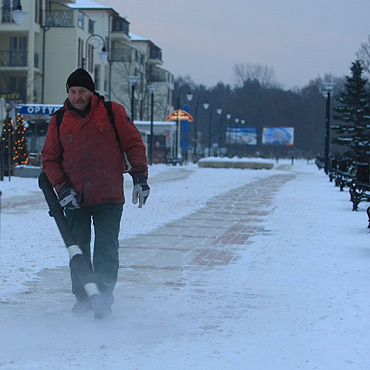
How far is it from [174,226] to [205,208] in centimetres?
374

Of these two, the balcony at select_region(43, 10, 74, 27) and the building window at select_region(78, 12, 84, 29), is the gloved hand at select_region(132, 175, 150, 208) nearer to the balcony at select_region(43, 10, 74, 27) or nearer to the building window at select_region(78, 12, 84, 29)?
the balcony at select_region(43, 10, 74, 27)

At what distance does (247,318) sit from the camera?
520 centimetres

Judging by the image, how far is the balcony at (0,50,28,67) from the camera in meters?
49.9

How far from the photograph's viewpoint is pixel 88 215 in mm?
5277

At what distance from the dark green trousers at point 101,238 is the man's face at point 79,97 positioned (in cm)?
69

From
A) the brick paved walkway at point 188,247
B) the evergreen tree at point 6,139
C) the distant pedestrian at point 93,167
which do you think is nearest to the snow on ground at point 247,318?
the brick paved walkway at point 188,247

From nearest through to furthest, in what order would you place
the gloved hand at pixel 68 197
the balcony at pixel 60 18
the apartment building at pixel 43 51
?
the gloved hand at pixel 68 197 → the apartment building at pixel 43 51 → the balcony at pixel 60 18

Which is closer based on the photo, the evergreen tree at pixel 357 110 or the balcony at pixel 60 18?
the evergreen tree at pixel 357 110

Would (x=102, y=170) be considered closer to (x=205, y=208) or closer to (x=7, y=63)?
(x=205, y=208)

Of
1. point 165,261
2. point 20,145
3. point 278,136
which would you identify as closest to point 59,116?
point 165,261

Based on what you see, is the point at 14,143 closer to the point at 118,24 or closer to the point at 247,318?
the point at 247,318

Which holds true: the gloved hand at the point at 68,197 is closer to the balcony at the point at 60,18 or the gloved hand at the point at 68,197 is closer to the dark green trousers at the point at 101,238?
the dark green trousers at the point at 101,238

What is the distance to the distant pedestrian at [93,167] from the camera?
5098 millimetres

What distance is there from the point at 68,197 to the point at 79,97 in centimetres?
68
